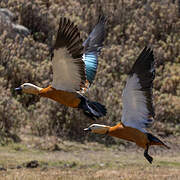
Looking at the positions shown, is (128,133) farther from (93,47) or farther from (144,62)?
(93,47)

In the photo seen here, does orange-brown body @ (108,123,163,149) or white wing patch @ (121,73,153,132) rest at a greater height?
white wing patch @ (121,73,153,132)

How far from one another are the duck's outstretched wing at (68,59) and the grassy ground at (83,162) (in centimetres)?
178

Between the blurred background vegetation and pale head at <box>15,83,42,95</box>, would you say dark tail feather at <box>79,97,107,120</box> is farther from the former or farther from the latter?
the blurred background vegetation

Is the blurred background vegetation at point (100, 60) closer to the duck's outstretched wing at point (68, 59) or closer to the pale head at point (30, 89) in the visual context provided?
the pale head at point (30, 89)

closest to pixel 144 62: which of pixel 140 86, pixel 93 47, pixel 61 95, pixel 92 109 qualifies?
pixel 140 86

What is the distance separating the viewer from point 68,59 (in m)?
8.09

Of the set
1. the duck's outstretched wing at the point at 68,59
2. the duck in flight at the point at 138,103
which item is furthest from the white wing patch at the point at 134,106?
the duck's outstretched wing at the point at 68,59

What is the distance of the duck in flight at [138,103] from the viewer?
7695 millimetres

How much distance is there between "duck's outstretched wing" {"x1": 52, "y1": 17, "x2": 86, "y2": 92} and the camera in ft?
25.5

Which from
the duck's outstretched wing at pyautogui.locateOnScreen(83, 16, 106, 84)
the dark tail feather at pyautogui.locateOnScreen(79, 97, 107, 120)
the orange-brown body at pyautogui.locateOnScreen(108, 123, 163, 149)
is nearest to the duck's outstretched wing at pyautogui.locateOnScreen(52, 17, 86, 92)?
the dark tail feather at pyautogui.locateOnScreen(79, 97, 107, 120)

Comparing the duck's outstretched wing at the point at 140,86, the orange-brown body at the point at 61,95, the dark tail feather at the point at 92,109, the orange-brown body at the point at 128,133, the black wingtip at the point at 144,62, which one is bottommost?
the orange-brown body at the point at 128,133

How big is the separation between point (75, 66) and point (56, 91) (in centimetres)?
63

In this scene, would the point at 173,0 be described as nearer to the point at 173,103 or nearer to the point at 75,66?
the point at 173,103

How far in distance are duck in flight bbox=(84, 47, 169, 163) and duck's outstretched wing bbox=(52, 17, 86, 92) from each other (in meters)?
0.95
